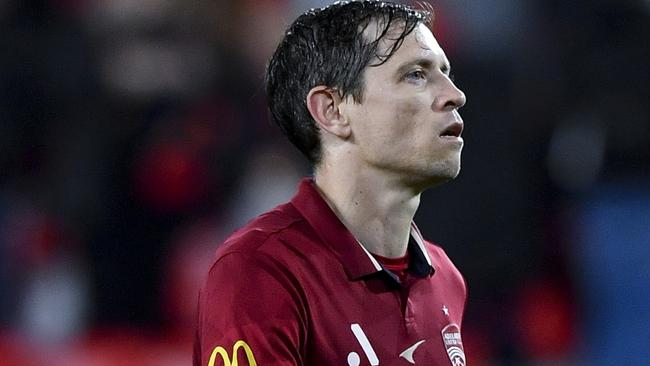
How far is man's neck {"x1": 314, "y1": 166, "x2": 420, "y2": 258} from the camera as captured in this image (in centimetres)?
265

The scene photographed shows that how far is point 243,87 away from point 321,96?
2.83 meters

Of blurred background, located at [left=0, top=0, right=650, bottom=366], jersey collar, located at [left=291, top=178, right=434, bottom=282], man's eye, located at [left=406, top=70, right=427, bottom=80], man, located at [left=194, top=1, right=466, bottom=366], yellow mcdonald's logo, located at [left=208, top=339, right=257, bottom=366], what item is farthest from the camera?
blurred background, located at [left=0, top=0, right=650, bottom=366]

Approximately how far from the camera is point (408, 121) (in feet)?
8.59

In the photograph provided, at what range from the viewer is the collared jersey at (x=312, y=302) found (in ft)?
7.62

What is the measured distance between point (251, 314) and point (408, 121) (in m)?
0.56

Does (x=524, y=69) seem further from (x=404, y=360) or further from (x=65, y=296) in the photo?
(x=404, y=360)

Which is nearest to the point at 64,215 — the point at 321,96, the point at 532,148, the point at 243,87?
the point at 243,87

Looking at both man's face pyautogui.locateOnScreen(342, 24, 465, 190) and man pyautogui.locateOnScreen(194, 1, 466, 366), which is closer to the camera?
man pyautogui.locateOnScreen(194, 1, 466, 366)

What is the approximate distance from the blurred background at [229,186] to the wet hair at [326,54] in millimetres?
2218

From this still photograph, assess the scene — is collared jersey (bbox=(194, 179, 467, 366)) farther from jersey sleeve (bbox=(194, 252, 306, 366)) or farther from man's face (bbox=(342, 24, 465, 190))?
man's face (bbox=(342, 24, 465, 190))

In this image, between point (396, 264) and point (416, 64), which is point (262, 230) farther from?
point (416, 64)

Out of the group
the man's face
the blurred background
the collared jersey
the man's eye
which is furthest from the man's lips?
the blurred background

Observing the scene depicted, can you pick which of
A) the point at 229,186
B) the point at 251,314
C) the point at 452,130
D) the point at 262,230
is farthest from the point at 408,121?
the point at 229,186

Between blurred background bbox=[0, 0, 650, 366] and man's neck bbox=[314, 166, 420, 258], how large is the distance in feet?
7.75
